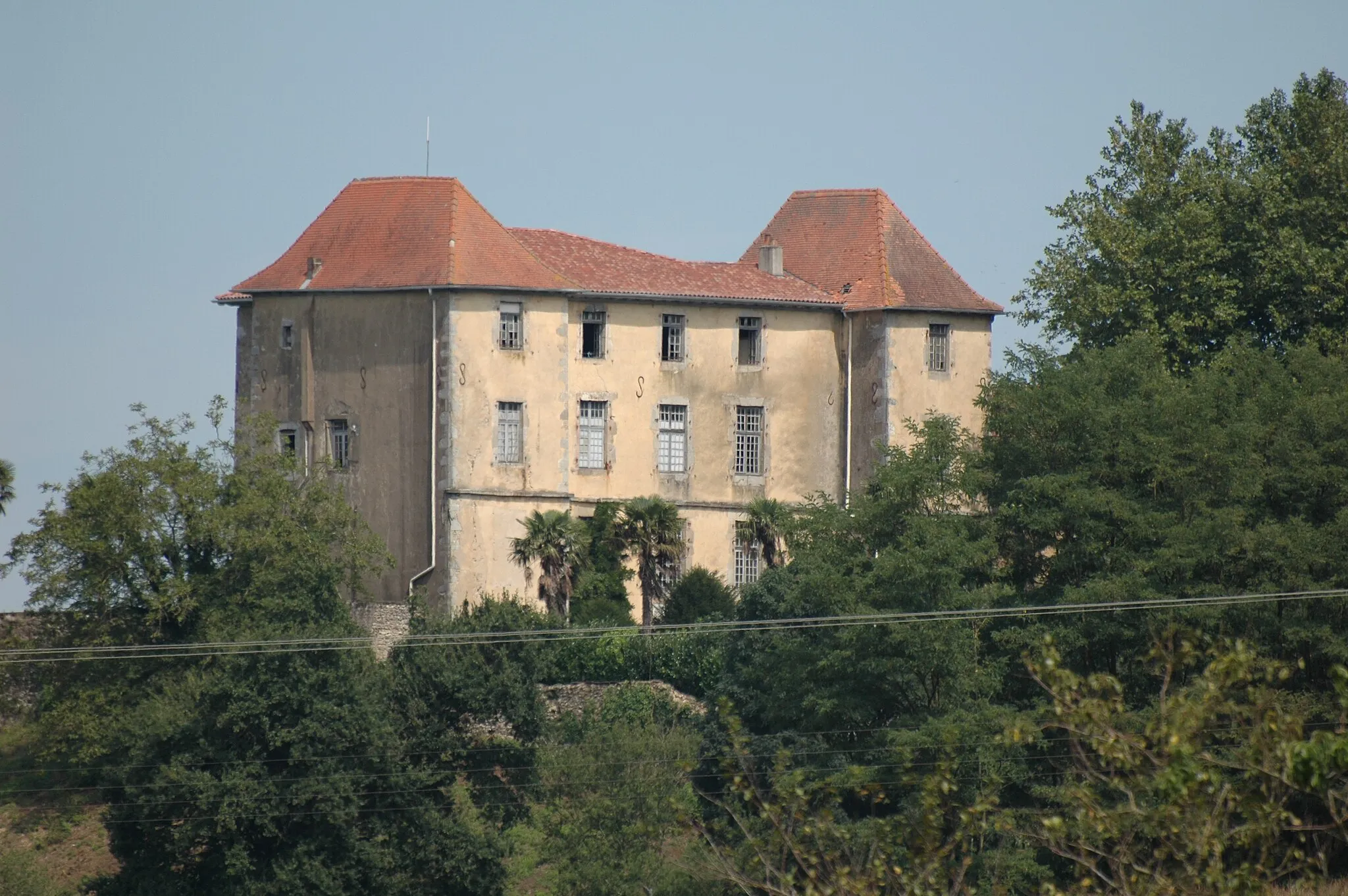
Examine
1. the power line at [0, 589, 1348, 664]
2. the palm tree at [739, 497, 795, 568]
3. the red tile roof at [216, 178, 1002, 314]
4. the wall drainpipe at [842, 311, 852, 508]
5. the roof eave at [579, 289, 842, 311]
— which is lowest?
the power line at [0, 589, 1348, 664]

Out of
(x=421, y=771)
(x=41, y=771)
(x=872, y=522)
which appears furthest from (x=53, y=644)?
(x=872, y=522)

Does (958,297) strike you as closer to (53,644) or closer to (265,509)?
(265,509)

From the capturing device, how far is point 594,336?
56438 millimetres

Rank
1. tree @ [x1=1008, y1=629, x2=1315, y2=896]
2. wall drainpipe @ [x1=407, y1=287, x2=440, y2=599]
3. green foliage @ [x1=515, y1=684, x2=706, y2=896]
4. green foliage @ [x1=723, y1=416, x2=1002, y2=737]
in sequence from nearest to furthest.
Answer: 1. tree @ [x1=1008, y1=629, x2=1315, y2=896]
2. green foliage @ [x1=723, y1=416, x2=1002, y2=737]
3. green foliage @ [x1=515, y1=684, x2=706, y2=896]
4. wall drainpipe @ [x1=407, y1=287, x2=440, y2=599]

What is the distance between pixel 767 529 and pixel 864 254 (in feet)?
25.1

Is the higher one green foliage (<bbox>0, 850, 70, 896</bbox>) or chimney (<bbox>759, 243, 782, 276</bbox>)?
chimney (<bbox>759, 243, 782, 276</bbox>)

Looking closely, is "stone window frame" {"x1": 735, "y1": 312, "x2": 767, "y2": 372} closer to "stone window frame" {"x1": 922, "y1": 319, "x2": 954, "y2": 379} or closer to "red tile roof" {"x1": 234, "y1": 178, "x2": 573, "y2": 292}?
"stone window frame" {"x1": 922, "y1": 319, "x2": 954, "y2": 379}

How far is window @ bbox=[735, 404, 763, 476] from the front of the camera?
57188 millimetres

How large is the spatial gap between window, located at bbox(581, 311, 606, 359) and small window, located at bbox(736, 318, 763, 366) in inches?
132

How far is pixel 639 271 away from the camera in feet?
189

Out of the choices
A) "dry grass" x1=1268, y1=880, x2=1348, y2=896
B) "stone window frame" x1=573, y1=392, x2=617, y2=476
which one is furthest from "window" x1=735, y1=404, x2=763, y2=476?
"dry grass" x1=1268, y1=880, x2=1348, y2=896

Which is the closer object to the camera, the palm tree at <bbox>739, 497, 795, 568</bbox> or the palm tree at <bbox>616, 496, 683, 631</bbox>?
the palm tree at <bbox>616, 496, 683, 631</bbox>

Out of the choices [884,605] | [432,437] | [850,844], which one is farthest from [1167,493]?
[850,844]

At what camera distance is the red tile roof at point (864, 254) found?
57.8 metres
